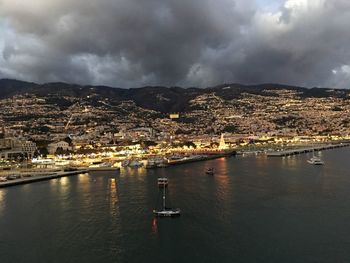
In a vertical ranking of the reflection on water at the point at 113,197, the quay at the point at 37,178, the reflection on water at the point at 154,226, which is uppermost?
the quay at the point at 37,178

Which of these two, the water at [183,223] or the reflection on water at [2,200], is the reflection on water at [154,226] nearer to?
the water at [183,223]

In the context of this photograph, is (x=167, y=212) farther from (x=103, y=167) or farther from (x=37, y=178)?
(x=103, y=167)

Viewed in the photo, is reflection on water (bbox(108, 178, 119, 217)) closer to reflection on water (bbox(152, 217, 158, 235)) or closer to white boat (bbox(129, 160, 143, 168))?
reflection on water (bbox(152, 217, 158, 235))

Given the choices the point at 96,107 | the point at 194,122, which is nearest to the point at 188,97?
the point at 194,122

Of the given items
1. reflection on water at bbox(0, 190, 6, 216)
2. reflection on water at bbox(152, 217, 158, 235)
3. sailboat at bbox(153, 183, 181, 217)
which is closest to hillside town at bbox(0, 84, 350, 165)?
reflection on water at bbox(0, 190, 6, 216)

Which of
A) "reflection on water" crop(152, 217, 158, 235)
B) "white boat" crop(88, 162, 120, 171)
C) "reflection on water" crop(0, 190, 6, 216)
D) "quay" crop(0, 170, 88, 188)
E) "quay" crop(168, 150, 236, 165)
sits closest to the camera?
"reflection on water" crop(152, 217, 158, 235)

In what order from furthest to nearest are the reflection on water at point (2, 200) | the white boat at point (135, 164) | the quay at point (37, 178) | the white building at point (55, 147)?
the white building at point (55, 147) → the white boat at point (135, 164) → the quay at point (37, 178) → the reflection on water at point (2, 200)

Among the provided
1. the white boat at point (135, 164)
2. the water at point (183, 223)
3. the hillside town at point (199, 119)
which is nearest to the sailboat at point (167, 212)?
the water at point (183, 223)

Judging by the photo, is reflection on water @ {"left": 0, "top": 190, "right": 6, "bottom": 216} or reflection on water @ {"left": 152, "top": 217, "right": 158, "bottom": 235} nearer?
reflection on water @ {"left": 152, "top": 217, "right": 158, "bottom": 235}
